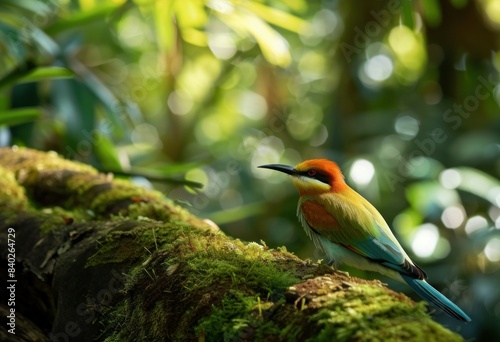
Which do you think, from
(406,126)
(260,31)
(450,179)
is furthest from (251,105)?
(450,179)

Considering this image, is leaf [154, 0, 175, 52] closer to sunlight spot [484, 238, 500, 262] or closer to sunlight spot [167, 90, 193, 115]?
sunlight spot [167, 90, 193, 115]

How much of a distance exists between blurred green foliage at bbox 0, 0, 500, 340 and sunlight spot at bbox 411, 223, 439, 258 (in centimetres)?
1

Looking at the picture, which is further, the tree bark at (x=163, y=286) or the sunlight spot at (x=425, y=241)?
the sunlight spot at (x=425, y=241)

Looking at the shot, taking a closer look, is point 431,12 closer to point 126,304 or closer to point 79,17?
point 79,17

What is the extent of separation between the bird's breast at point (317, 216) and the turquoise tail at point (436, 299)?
1.04 ft

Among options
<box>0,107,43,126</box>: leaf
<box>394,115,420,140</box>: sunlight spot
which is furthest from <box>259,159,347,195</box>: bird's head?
<box>394,115,420,140</box>: sunlight spot

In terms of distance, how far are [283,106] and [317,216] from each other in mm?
5273

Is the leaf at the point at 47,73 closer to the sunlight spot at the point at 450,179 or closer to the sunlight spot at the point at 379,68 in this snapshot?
the sunlight spot at the point at 450,179

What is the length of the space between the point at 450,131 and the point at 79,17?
331 centimetres

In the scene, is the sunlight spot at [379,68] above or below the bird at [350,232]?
above

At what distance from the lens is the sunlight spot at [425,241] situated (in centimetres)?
512

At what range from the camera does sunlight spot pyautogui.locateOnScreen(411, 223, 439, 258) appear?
5.12m

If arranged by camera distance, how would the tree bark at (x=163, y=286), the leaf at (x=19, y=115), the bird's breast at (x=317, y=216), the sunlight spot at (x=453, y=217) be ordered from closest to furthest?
the tree bark at (x=163, y=286)
the bird's breast at (x=317, y=216)
the leaf at (x=19, y=115)
the sunlight spot at (x=453, y=217)

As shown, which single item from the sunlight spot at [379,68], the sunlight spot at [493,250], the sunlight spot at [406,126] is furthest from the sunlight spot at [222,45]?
the sunlight spot at [493,250]
